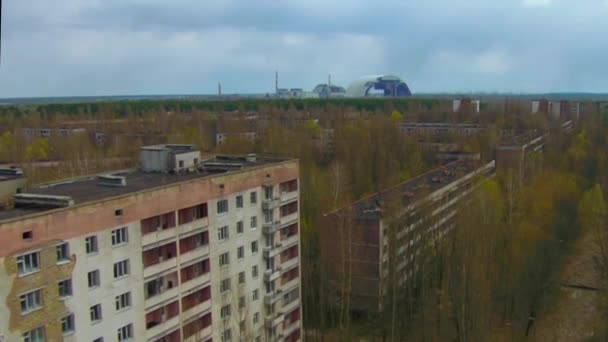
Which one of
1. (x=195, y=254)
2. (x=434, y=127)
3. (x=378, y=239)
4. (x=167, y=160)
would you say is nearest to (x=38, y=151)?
(x=167, y=160)

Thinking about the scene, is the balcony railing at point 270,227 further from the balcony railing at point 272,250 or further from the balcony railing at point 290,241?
the balcony railing at point 290,241

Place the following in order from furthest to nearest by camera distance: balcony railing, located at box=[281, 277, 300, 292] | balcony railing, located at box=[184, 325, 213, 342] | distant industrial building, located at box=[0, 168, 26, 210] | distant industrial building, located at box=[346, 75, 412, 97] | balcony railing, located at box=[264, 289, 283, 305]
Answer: distant industrial building, located at box=[346, 75, 412, 97] → balcony railing, located at box=[281, 277, 300, 292] → balcony railing, located at box=[264, 289, 283, 305] → balcony railing, located at box=[184, 325, 213, 342] → distant industrial building, located at box=[0, 168, 26, 210]

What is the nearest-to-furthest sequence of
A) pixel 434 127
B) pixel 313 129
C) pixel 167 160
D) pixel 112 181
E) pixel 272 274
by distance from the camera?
pixel 112 181 → pixel 167 160 → pixel 272 274 → pixel 313 129 → pixel 434 127

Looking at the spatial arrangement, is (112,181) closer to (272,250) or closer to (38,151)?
(272,250)

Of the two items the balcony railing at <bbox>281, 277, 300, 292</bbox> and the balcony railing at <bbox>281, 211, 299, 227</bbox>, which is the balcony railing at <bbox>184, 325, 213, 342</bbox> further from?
the balcony railing at <bbox>281, 211, 299, 227</bbox>

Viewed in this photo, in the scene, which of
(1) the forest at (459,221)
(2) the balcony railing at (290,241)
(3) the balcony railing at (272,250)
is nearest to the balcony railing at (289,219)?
(2) the balcony railing at (290,241)

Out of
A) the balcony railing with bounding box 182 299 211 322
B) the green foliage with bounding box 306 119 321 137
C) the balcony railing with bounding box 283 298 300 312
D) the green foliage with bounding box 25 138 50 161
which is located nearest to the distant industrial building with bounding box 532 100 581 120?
the green foliage with bounding box 306 119 321 137
